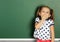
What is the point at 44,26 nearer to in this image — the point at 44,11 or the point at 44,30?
Result: the point at 44,30

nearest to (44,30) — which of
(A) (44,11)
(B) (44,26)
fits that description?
(B) (44,26)

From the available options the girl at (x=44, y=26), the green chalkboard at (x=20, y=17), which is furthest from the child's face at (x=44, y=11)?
the green chalkboard at (x=20, y=17)

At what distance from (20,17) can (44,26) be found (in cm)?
36

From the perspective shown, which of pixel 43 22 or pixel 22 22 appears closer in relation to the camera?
pixel 43 22

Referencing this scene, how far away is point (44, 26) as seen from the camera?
7.36ft

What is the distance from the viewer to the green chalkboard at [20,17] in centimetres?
241

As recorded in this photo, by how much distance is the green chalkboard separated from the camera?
2.41 meters

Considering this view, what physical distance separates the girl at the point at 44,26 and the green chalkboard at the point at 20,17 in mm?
186

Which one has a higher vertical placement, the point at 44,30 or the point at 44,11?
the point at 44,11

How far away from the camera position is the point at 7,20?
8.10 feet

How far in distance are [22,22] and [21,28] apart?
0.08m

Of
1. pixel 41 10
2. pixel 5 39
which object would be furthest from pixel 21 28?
pixel 41 10

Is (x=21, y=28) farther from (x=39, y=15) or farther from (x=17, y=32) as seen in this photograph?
(x=39, y=15)

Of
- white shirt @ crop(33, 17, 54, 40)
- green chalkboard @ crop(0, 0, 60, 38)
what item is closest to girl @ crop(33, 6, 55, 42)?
white shirt @ crop(33, 17, 54, 40)
